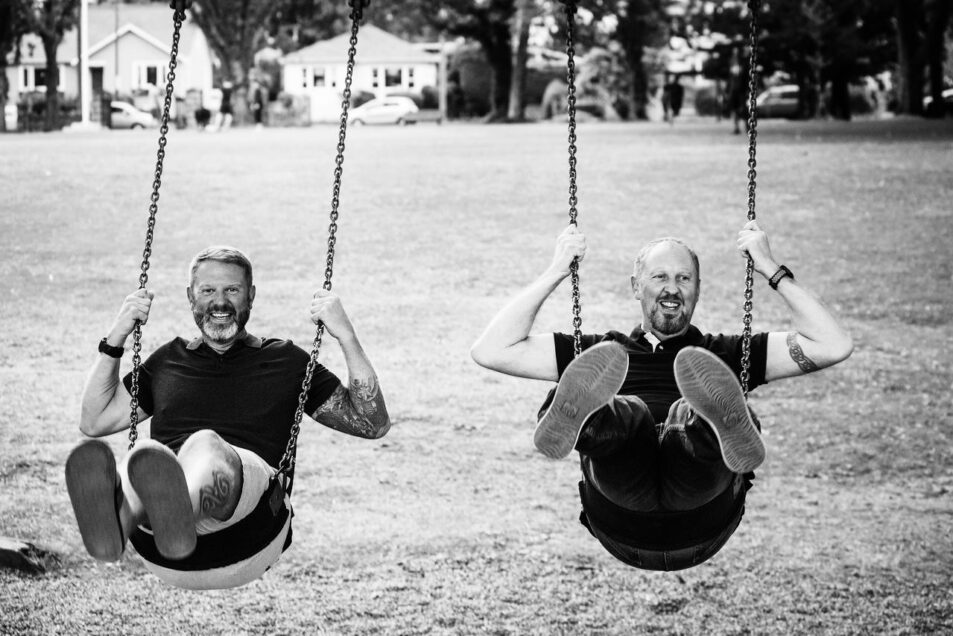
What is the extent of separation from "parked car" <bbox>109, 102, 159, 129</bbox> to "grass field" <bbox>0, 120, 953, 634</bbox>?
21.3 metres

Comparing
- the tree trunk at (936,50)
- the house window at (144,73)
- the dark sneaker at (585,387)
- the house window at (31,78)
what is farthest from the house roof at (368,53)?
the dark sneaker at (585,387)

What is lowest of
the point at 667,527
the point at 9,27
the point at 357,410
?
the point at 667,527

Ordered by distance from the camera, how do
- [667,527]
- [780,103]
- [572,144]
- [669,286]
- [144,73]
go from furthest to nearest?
[144,73], [780,103], [572,144], [669,286], [667,527]

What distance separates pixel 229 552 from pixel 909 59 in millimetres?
40872

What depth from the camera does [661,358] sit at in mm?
4762

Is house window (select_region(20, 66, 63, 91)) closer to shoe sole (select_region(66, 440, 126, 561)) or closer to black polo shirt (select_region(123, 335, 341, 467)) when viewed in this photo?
black polo shirt (select_region(123, 335, 341, 467))

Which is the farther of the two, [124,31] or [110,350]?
[124,31]

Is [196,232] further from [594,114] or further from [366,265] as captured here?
[594,114]

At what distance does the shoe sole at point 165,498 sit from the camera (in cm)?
404

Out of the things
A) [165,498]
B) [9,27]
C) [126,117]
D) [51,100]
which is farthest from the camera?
[126,117]

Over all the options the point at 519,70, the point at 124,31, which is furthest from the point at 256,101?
the point at 124,31

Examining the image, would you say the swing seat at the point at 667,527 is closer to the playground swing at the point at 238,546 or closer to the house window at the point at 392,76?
the playground swing at the point at 238,546

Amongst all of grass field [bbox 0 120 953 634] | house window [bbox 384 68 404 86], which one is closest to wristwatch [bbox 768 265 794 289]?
grass field [bbox 0 120 953 634]

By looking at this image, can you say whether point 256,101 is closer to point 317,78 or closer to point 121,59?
Result: point 317,78
